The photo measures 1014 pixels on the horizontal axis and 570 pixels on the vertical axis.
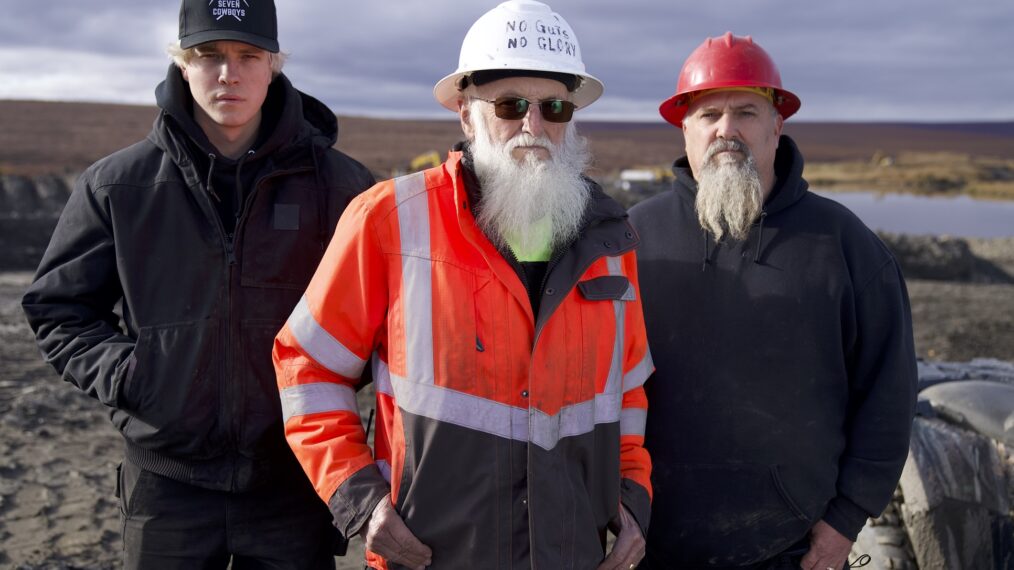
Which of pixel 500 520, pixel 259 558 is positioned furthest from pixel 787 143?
pixel 259 558

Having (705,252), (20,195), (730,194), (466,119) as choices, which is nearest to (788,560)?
(705,252)

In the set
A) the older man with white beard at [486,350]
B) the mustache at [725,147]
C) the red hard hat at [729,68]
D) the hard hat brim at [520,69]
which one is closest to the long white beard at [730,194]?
the mustache at [725,147]

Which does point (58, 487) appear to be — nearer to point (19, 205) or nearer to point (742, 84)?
point (742, 84)

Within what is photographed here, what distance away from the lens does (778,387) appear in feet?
9.86

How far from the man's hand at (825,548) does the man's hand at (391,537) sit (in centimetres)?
142

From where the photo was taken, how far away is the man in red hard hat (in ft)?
9.82

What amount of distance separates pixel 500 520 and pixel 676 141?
244ft

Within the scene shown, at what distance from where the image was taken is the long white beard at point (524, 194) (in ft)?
8.13

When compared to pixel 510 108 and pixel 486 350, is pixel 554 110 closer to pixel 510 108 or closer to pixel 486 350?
pixel 510 108

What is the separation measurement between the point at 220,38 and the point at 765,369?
1962mm

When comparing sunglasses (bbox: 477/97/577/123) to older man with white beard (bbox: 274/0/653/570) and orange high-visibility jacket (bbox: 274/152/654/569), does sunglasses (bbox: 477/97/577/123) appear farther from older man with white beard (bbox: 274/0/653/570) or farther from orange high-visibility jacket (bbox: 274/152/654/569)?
orange high-visibility jacket (bbox: 274/152/654/569)

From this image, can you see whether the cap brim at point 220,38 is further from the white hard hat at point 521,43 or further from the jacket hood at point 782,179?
the jacket hood at point 782,179

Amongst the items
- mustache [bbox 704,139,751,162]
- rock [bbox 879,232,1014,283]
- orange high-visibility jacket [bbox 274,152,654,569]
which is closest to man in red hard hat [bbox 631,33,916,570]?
mustache [bbox 704,139,751,162]

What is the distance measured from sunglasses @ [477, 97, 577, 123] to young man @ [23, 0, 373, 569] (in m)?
0.71
